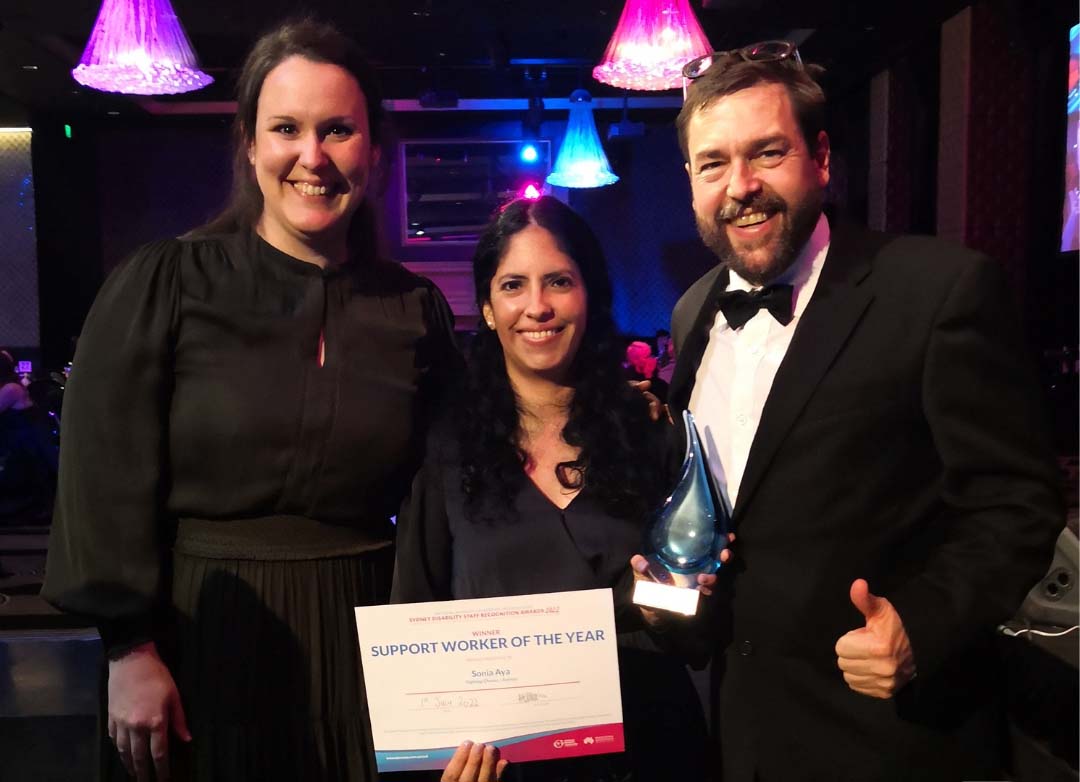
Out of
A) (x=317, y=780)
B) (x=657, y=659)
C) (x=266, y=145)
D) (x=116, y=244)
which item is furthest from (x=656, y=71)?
(x=116, y=244)

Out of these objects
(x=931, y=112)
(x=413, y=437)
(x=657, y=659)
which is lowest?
(x=657, y=659)

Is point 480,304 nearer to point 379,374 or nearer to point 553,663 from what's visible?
point 379,374

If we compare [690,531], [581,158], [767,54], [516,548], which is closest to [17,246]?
[581,158]

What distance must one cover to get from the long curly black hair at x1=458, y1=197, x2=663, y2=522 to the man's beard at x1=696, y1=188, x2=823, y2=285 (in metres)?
0.36

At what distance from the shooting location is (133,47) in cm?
368

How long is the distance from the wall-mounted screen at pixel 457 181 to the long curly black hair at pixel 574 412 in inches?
297

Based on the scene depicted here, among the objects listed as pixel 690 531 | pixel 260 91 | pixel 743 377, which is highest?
pixel 260 91

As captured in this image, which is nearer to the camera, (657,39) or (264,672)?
(264,672)

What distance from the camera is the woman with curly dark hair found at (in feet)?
5.30

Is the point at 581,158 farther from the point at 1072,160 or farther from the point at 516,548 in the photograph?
the point at 516,548

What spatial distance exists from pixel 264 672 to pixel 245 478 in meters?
0.35

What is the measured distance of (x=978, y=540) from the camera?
1.29 m

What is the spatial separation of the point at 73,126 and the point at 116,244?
124 cm

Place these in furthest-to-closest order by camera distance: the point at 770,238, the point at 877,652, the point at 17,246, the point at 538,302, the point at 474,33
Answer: the point at 17,246
the point at 474,33
the point at 538,302
the point at 770,238
the point at 877,652
